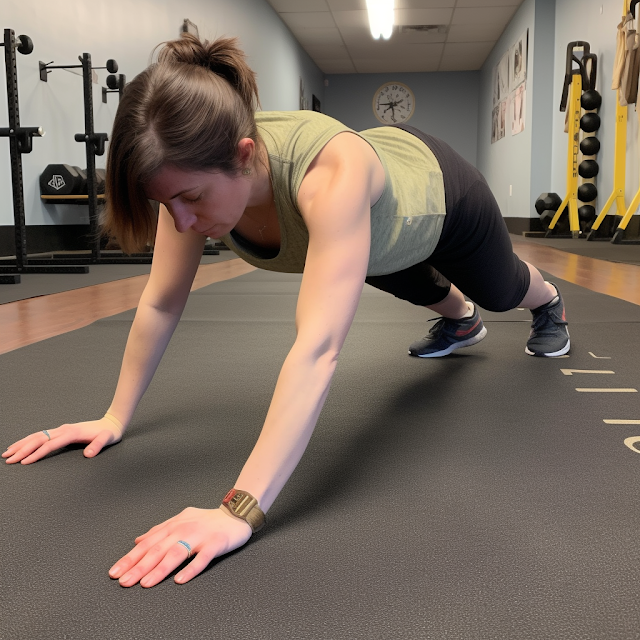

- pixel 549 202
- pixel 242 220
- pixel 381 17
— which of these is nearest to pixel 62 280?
pixel 242 220

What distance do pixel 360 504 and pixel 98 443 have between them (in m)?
0.39

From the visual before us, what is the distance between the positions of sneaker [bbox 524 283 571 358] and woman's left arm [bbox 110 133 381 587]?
0.90 m

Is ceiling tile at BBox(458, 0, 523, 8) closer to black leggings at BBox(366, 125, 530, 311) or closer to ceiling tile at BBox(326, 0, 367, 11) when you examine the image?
ceiling tile at BBox(326, 0, 367, 11)

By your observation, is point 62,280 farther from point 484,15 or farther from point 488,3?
point 484,15

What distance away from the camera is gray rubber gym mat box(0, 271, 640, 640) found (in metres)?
0.58

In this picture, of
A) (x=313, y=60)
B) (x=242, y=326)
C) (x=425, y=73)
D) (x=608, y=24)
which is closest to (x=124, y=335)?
(x=242, y=326)

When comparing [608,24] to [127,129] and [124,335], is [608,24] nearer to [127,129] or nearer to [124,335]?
[124,335]

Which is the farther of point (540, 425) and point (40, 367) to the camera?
point (40, 367)

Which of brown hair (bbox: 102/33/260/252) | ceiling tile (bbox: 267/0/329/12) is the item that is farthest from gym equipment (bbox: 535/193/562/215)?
brown hair (bbox: 102/33/260/252)

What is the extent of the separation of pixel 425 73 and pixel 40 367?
35.0 feet

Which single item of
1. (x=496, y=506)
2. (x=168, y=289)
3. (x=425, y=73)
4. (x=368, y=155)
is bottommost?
(x=496, y=506)

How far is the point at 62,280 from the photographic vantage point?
3.21m

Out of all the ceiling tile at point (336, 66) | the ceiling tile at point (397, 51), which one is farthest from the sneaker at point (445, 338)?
the ceiling tile at point (336, 66)

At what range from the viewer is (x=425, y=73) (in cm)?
1112
